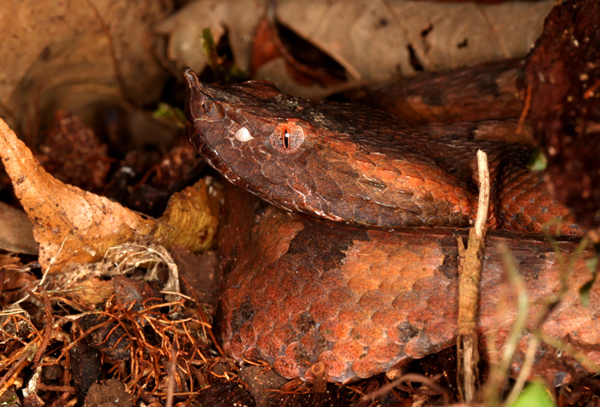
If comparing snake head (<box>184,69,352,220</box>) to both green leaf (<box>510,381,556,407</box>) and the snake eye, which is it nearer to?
the snake eye

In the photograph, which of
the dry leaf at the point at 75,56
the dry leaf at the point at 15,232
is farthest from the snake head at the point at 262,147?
the dry leaf at the point at 75,56

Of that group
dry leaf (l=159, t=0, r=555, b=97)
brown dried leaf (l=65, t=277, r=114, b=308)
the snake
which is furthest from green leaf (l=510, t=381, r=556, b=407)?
dry leaf (l=159, t=0, r=555, b=97)

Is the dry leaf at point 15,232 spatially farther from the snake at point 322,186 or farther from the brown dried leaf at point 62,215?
the snake at point 322,186

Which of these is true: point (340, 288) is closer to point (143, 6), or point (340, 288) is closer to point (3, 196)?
point (3, 196)

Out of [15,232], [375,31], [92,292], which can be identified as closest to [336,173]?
[92,292]

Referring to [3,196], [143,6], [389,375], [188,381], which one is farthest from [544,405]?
[143,6]
